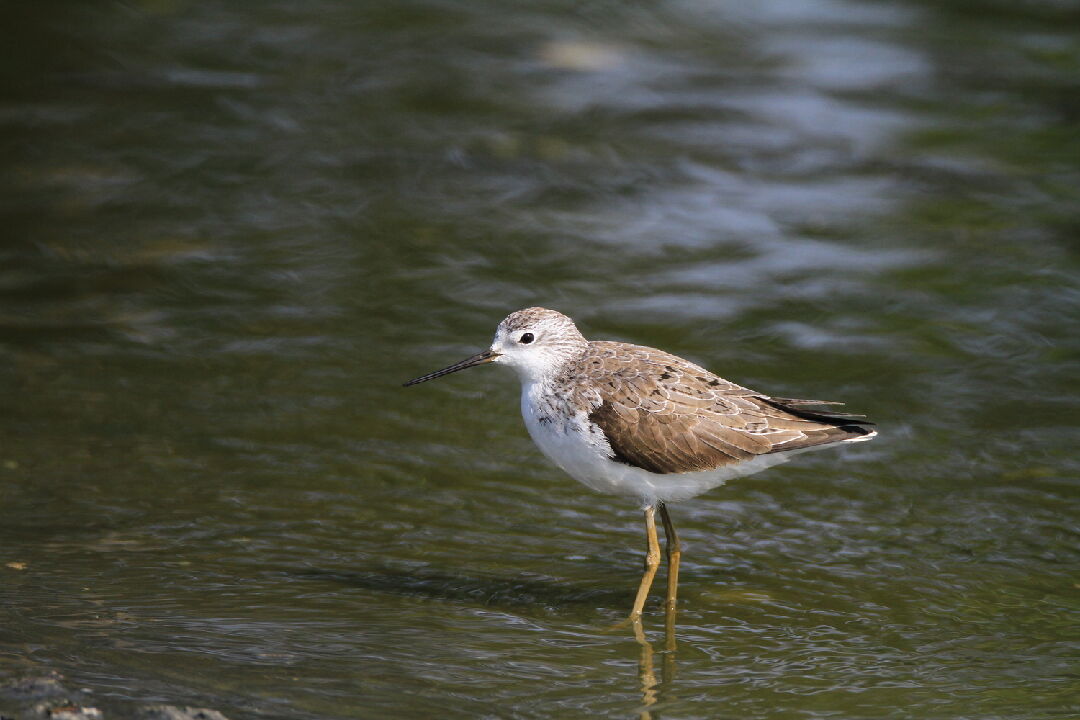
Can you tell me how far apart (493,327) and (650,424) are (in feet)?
12.7

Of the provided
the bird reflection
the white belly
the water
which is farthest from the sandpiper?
the water

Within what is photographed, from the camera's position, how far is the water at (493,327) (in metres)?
6.64

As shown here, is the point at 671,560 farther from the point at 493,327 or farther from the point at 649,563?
the point at 493,327

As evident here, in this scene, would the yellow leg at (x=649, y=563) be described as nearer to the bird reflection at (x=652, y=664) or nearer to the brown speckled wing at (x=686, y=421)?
the bird reflection at (x=652, y=664)

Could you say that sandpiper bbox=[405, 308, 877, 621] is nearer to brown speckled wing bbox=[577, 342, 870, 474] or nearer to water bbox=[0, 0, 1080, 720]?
brown speckled wing bbox=[577, 342, 870, 474]

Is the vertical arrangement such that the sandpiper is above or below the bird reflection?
above

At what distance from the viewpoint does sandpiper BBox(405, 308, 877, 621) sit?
23.9 feet

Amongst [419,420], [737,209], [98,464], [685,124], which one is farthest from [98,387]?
[685,124]

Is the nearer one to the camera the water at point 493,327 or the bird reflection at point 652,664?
the bird reflection at point 652,664

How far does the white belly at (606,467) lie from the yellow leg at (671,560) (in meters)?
0.26

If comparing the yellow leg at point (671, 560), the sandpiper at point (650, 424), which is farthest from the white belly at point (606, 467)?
the yellow leg at point (671, 560)

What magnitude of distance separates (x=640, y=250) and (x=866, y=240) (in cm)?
198

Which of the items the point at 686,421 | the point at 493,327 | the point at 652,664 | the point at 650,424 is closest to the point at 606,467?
the point at 650,424

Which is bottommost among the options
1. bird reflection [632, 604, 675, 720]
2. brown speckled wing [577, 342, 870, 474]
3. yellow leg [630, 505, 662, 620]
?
bird reflection [632, 604, 675, 720]
